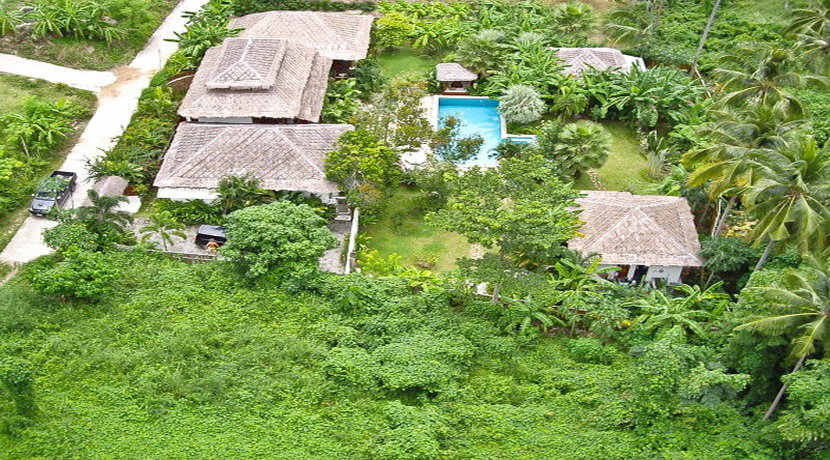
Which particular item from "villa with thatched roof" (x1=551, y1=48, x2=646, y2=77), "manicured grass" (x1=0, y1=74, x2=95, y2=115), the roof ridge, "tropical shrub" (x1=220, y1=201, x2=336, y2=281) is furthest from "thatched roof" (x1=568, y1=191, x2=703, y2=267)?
"manicured grass" (x1=0, y1=74, x2=95, y2=115)

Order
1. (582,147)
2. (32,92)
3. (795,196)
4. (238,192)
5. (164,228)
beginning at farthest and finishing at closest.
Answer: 1. (32,92)
2. (582,147)
3. (238,192)
4. (164,228)
5. (795,196)

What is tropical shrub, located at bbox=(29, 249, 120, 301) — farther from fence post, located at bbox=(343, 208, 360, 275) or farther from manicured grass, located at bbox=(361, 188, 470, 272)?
manicured grass, located at bbox=(361, 188, 470, 272)

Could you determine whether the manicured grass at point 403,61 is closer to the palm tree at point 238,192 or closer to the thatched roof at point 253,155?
the thatched roof at point 253,155

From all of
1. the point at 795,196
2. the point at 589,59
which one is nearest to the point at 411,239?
the point at 795,196

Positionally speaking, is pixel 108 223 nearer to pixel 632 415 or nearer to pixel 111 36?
pixel 111 36

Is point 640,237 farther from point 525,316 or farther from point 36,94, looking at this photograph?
point 36,94

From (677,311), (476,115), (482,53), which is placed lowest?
(677,311)
